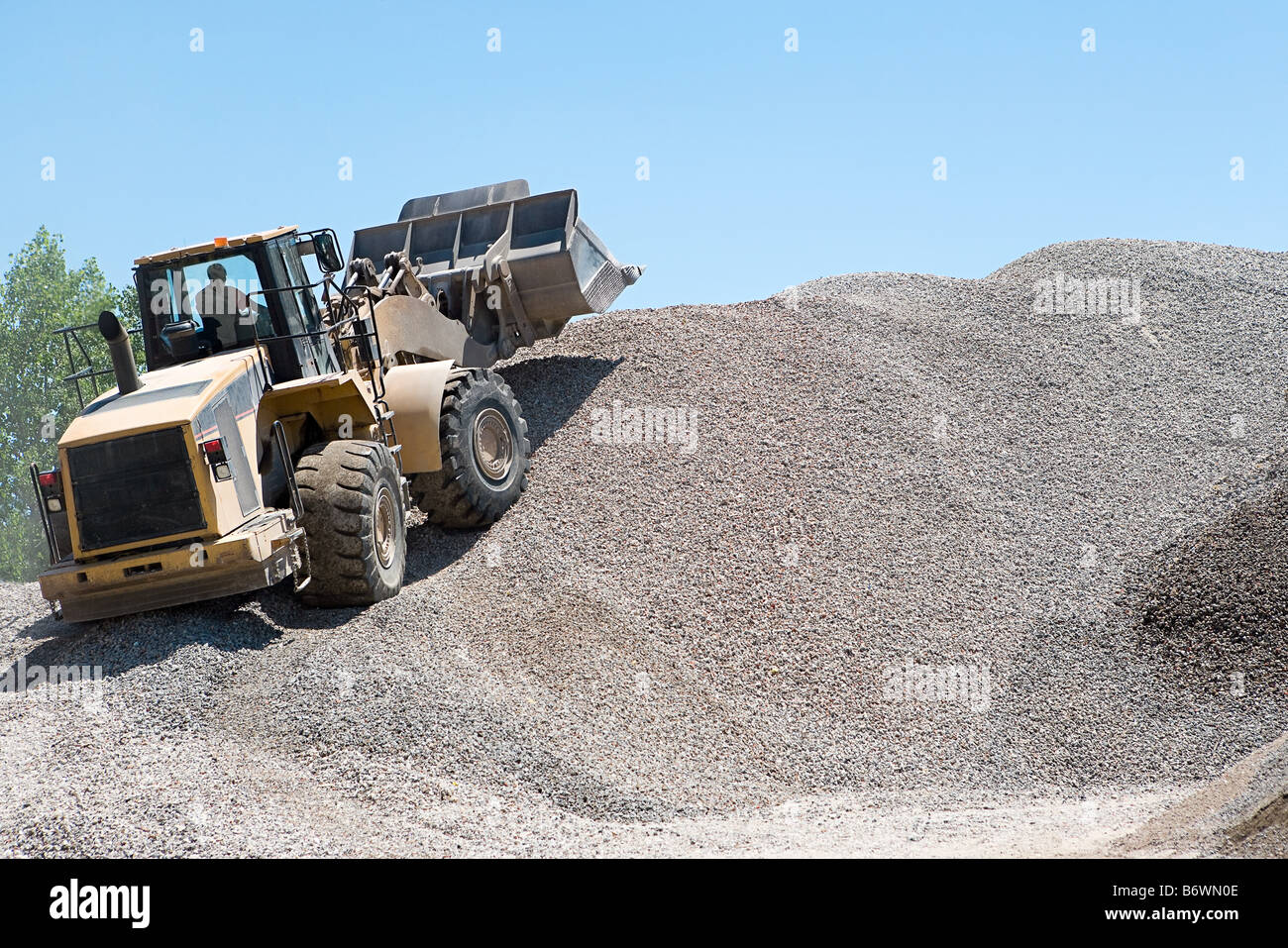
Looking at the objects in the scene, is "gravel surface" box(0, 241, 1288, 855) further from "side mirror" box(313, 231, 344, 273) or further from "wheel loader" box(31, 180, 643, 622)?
"side mirror" box(313, 231, 344, 273)

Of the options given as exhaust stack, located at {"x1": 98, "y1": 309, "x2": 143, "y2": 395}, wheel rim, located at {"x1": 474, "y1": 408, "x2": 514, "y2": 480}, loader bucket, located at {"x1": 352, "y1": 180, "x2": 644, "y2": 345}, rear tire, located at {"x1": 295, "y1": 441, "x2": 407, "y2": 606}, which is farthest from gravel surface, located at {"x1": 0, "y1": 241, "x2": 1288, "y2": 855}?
exhaust stack, located at {"x1": 98, "y1": 309, "x2": 143, "y2": 395}

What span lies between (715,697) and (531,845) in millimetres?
2928

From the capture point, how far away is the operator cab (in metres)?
9.59

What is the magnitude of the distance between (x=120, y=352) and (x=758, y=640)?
574 cm

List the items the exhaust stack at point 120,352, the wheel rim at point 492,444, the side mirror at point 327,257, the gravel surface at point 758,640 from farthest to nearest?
1. the wheel rim at point 492,444
2. the side mirror at point 327,257
3. the exhaust stack at point 120,352
4. the gravel surface at point 758,640

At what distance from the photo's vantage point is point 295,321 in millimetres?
9719

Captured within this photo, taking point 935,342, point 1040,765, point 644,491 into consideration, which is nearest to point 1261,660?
point 1040,765

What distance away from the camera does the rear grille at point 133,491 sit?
8.30 meters

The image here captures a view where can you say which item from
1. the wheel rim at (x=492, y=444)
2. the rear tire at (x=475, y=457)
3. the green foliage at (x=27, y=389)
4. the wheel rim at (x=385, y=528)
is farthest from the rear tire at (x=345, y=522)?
the green foliage at (x=27, y=389)

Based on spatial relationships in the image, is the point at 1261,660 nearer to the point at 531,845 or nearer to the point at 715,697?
the point at 715,697

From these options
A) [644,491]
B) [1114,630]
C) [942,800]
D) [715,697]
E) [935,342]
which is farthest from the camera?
[935,342]

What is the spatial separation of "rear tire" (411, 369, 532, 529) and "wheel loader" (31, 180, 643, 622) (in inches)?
0.8

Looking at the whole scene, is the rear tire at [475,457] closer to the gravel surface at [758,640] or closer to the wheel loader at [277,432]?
the wheel loader at [277,432]

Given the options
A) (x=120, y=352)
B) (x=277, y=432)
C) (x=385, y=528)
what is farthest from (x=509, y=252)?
(x=120, y=352)
